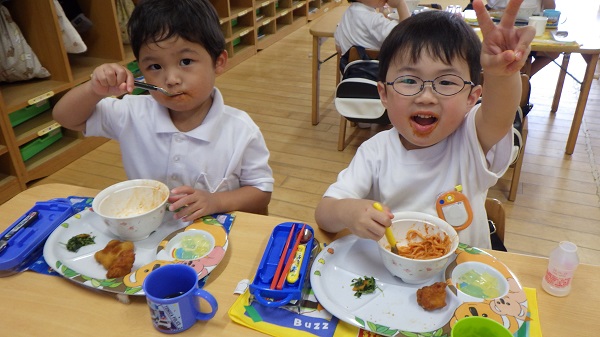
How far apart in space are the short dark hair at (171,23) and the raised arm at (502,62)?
63 centimetres

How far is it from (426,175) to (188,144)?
0.59 m

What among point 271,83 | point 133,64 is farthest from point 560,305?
point 271,83

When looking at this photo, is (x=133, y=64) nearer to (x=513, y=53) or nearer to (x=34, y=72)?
(x=34, y=72)

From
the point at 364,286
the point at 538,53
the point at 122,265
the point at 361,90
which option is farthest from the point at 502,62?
the point at 538,53

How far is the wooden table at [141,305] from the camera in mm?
725

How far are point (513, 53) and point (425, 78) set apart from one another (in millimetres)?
203

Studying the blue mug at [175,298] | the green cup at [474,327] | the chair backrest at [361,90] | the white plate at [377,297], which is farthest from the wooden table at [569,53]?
the blue mug at [175,298]

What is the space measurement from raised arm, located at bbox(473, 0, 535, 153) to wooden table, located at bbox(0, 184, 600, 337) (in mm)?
269

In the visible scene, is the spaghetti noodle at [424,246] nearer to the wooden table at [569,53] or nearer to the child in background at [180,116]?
the child in background at [180,116]

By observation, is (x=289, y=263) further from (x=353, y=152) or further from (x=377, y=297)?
(x=353, y=152)

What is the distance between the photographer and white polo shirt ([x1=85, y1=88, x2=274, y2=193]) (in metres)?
1.18

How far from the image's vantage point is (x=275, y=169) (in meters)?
2.67

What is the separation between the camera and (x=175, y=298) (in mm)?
688

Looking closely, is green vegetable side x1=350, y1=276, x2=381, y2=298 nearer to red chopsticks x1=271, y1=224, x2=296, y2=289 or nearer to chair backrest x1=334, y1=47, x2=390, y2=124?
red chopsticks x1=271, y1=224, x2=296, y2=289
